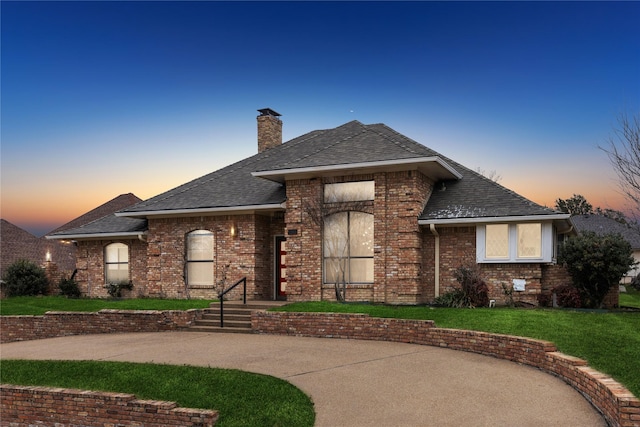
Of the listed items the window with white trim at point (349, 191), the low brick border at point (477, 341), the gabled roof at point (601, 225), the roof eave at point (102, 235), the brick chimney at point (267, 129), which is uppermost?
the brick chimney at point (267, 129)

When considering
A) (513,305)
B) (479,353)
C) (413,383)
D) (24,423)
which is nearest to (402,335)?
(479,353)

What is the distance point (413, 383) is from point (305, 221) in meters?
9.22

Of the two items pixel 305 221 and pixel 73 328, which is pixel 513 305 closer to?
pixel 305 221

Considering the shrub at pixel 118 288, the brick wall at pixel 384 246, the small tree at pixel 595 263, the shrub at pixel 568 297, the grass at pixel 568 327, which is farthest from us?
the shrub at pixel 118 288

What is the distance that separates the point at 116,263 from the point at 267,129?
332 inches

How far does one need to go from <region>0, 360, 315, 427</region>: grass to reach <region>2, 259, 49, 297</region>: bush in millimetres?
13166

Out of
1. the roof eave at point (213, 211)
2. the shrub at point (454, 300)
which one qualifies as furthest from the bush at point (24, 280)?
the shrub at point (454, 300)

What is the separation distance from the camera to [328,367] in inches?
373

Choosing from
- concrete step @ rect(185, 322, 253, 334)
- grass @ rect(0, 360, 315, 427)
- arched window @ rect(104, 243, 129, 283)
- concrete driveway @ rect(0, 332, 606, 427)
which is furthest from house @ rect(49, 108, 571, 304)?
grass @ rect(0, 360, 315, 427)

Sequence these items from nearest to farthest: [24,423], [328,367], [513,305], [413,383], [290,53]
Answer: [413,383] < [24,423] < [328,367] < [513,305] < [290,53]

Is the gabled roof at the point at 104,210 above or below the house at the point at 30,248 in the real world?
above

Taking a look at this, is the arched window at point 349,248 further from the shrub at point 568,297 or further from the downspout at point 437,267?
the shrub at point 568,297

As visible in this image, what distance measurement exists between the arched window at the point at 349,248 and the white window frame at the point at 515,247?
3.20m

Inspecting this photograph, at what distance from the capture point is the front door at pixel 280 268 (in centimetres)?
1908
